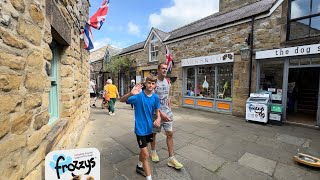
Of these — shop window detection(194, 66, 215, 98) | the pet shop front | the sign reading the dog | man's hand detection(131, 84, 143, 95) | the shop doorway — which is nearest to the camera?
the sign reading the dog

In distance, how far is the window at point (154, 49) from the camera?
12.4 meters

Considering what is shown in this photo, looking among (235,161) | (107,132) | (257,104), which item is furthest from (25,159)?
(257,104)

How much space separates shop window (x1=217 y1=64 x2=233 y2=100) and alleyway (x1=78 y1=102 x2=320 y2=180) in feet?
7.95

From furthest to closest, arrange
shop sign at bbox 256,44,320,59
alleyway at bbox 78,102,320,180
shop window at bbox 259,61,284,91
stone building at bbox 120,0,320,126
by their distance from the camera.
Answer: shop window at bbox 259,61,284,91 → stone building at bbox 120,0,320,126 → shop sign at bbox 256,44,320,59 → alleyway at bbox 78,102,320,180

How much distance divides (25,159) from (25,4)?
1.30m

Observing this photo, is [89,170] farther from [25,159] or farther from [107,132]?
[107,132]

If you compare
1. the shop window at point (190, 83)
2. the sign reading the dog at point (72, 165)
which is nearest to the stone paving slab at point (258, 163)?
the sign reading the dog at point (72, 165)

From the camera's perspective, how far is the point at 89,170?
1844mm

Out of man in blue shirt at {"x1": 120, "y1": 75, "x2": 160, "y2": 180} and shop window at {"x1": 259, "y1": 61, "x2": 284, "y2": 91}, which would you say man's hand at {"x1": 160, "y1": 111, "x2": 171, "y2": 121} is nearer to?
man in blue shirt at {"x1": 120, "y1": 75, "x2": 160, "y2": 180}

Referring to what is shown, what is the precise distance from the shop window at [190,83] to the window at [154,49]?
327 centimetres

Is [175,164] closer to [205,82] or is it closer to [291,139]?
[291,139]

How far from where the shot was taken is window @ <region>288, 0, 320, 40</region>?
595 cm

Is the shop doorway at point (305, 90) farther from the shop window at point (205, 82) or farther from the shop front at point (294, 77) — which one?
the shop window at point (205, 82)

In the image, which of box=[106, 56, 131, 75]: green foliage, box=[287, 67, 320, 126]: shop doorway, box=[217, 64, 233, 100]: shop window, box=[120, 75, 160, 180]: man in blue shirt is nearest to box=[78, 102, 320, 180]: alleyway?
box=[120, 75, 160, 180]: man in blue shirt
